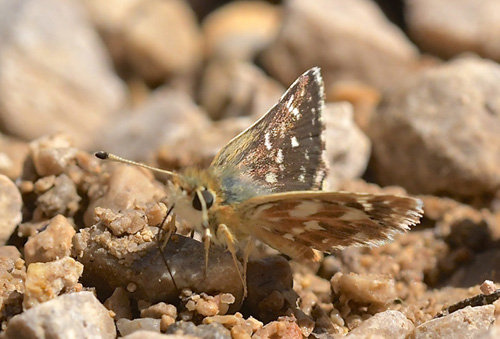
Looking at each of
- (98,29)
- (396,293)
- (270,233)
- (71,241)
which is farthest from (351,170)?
(98,29)

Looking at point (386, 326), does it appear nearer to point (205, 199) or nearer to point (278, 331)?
point (278, 331)

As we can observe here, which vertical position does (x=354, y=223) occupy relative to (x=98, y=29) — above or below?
above

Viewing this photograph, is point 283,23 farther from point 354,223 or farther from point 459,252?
point 354,223

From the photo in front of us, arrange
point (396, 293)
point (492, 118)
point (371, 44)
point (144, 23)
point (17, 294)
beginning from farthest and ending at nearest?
point (144, 23), point (371, 44), point (492, 118), point (396, 293), point (17, 294)

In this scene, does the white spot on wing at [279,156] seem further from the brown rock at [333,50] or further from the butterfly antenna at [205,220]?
the brown rock at [333,50]

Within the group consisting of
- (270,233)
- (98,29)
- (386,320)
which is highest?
(270,233)

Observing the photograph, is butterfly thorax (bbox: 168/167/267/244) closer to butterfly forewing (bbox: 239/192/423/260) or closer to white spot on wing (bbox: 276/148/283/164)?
butterfly forewing (bbox: 239/192/423/260)

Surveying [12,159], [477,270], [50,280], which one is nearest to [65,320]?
[50,280]

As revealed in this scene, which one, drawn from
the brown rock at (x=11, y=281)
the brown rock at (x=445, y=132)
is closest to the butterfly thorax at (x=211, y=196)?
the brown rock at (x=11, y=281)
